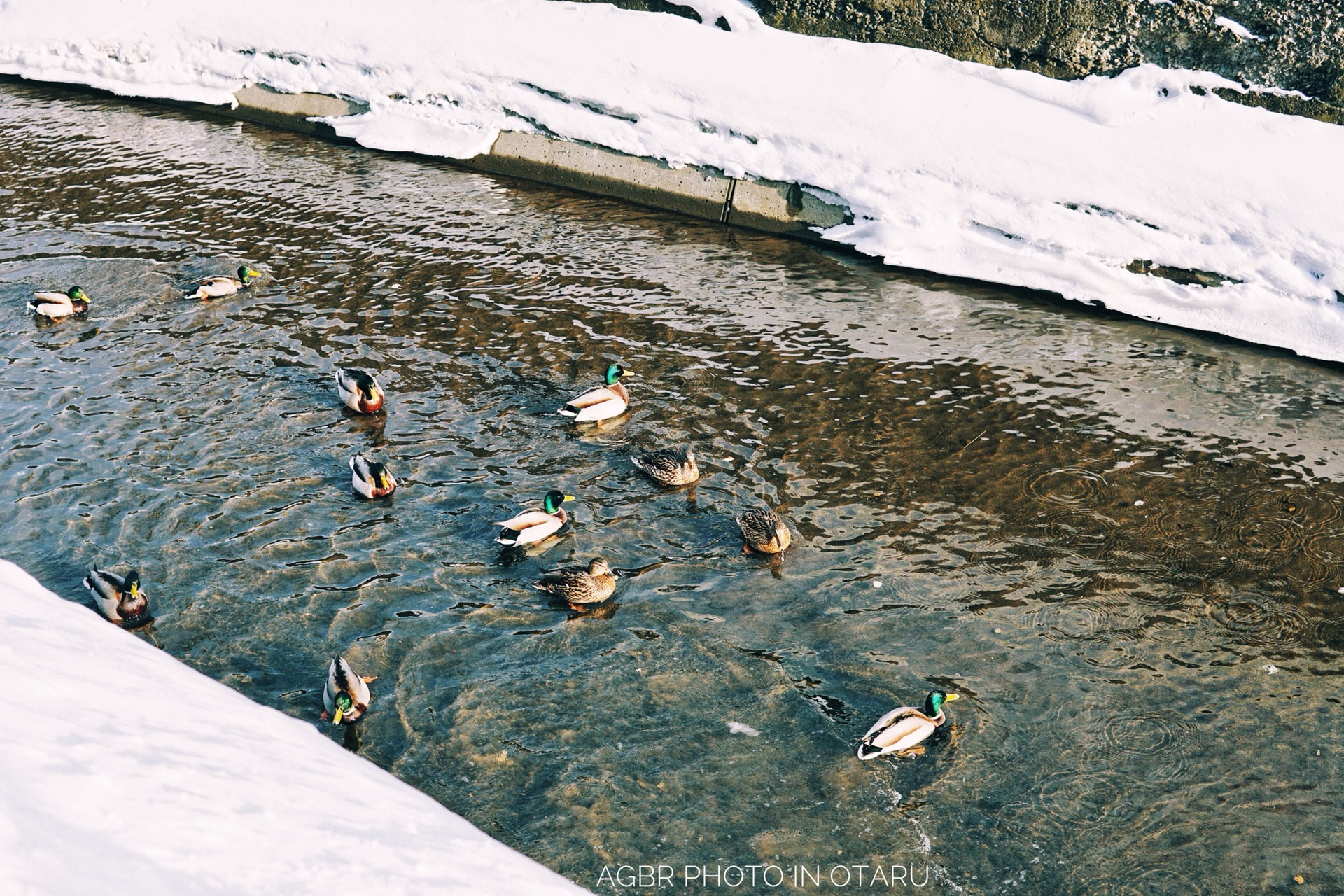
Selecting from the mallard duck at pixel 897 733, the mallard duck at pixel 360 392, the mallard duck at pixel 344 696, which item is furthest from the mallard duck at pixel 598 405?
the mallard duck at pixel 897 733

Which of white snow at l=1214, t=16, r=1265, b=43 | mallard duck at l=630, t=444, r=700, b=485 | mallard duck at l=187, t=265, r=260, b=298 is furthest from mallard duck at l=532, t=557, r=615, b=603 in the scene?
white snow at l=1214, t=16, r=1265, b=43

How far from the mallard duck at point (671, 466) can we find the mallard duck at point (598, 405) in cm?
92

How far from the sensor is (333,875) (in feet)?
14.8

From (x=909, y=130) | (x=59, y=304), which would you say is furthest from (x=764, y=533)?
(x=59, y=304)

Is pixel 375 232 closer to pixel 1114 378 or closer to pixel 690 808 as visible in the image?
pixel 1114 378

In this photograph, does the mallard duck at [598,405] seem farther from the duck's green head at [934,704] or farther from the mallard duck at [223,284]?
the mallard duck at [223,284]

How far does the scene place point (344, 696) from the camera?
22.2ft

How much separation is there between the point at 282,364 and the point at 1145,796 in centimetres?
884

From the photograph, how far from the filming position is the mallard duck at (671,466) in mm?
9164

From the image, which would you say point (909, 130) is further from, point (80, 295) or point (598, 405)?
point (80, 295)

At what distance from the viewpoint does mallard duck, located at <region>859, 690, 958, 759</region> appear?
6531mm

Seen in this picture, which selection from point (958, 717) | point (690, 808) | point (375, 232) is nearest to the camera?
point (690, 808)

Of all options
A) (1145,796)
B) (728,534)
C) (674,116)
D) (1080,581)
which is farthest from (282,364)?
(1145,796)

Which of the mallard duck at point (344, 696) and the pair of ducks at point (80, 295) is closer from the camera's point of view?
the mallard duck at point (344, 696)
